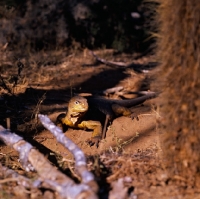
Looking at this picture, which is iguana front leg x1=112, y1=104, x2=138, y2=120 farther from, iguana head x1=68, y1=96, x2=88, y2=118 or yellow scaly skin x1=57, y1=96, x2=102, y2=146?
iguana head x1=68, y1=96, x2=88, y2=118

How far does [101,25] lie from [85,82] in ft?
13.1

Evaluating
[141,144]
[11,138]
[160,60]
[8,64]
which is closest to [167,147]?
[160,60]

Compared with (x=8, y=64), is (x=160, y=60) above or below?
above

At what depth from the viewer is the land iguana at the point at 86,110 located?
270 inches

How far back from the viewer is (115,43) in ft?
45.9

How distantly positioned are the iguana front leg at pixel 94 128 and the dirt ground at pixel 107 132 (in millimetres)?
115

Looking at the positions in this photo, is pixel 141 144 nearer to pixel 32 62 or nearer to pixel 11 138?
pixel 11 138

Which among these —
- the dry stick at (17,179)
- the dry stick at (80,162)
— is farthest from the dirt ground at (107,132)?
the dry stick at (80,162)

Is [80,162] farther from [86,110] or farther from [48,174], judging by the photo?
[86,110]

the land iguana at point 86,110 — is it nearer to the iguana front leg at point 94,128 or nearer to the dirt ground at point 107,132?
the iguana front leg at point 94,128

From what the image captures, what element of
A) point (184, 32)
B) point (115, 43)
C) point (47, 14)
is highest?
point (184, 32)

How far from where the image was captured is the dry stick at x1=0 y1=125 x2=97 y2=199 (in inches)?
147

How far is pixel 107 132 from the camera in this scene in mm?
7121

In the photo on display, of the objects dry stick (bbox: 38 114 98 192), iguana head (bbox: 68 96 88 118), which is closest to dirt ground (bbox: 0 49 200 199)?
dry stick (bbox: 38 114 98 192)
